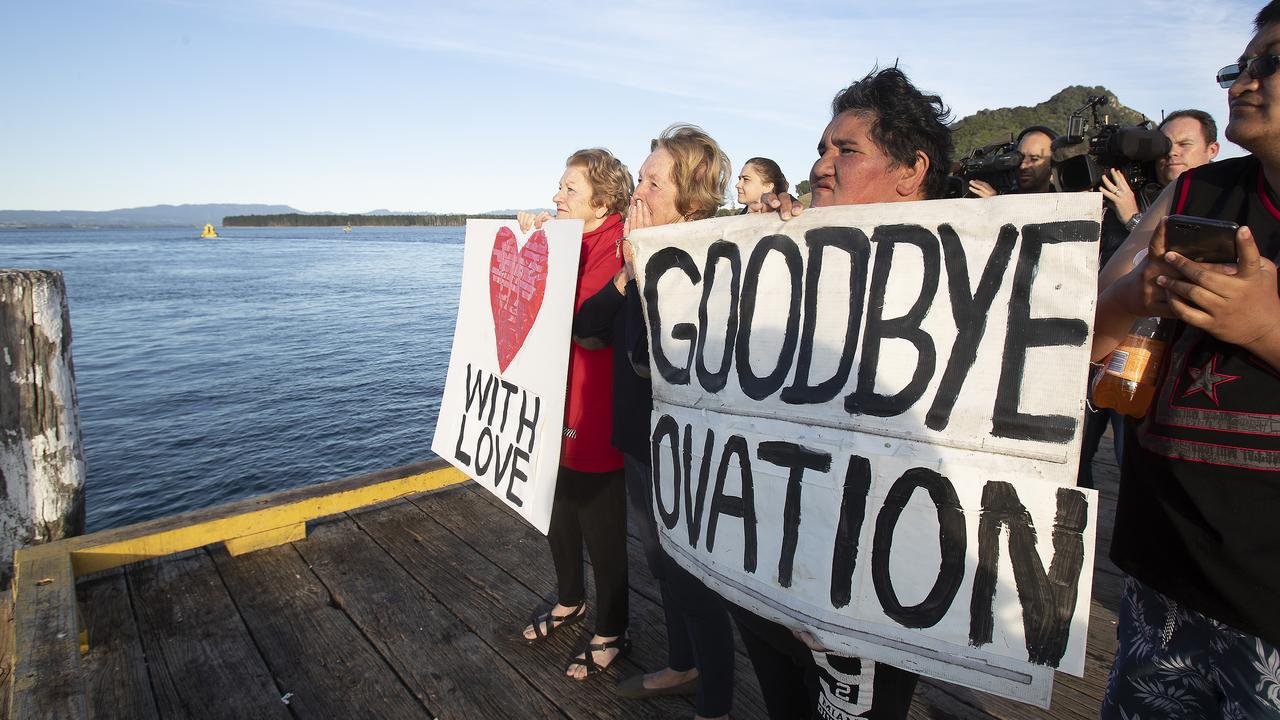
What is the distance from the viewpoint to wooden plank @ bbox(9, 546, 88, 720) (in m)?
1.91

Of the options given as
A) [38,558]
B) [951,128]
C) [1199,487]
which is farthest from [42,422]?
[1199,487]

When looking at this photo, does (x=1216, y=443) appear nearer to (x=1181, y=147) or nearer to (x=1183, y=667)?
(x=1183, y=667)

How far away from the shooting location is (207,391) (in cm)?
1454

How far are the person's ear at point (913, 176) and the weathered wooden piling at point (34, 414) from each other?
12.1 ft

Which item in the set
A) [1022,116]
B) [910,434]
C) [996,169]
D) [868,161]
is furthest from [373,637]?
[1022,116]

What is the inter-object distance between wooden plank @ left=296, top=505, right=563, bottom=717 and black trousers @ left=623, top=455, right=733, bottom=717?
610mm

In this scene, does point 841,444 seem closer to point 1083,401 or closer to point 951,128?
point 1083,401

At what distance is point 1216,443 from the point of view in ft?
3.95

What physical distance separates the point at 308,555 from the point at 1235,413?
3.81 metres

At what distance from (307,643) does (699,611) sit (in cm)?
181

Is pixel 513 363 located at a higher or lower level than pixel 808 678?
higher

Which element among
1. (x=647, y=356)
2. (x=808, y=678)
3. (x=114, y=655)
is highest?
(x=647, y=356)

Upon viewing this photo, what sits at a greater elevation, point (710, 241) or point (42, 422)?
point (710, 241)

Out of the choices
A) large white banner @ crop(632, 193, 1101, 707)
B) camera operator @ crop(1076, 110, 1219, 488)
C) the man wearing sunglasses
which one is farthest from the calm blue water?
the man wearing sunglasses
